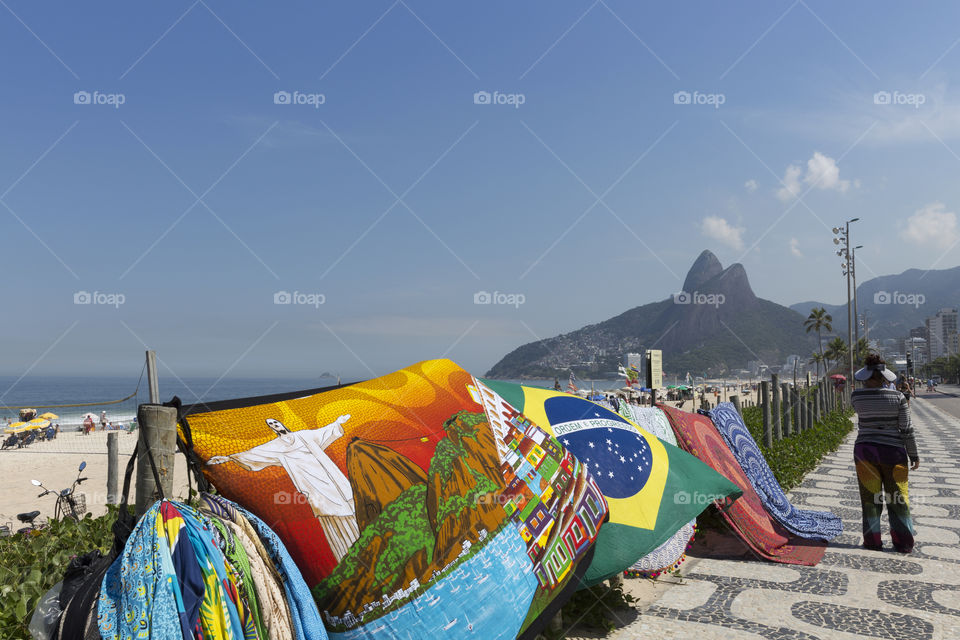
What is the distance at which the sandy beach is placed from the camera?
40.4 ft

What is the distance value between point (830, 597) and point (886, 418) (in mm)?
2163

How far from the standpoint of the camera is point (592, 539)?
329 cm

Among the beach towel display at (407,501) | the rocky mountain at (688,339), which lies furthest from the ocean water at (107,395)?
the rocky mountain at (688,339)

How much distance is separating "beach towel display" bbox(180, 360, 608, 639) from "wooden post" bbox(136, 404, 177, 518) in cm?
9

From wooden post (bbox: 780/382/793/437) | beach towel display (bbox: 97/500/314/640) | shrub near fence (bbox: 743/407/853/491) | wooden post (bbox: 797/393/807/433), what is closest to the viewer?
beach towel display (bbox: 97/500/314/640)

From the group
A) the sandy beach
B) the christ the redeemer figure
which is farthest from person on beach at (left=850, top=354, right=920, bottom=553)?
the sandy beach

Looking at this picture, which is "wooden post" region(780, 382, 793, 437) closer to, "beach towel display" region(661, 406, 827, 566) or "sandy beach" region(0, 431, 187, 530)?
"beach towel display" region(661, 406, 827, 566)

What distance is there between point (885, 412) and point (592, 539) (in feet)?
13.8

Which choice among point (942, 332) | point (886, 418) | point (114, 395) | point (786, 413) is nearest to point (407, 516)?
point (886, 418)

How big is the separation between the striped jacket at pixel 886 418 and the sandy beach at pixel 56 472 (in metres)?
6.79

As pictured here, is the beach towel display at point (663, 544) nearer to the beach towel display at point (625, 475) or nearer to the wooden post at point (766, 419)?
the beach towel display at point (625, 475)

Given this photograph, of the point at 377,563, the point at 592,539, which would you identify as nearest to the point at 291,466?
the point at 377,563

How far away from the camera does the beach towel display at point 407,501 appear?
2.35 m

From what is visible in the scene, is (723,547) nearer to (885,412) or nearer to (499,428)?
(885,412)
